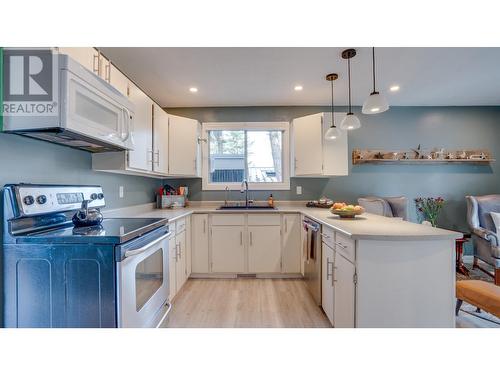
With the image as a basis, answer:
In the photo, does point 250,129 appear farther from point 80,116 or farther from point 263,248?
point 80,116

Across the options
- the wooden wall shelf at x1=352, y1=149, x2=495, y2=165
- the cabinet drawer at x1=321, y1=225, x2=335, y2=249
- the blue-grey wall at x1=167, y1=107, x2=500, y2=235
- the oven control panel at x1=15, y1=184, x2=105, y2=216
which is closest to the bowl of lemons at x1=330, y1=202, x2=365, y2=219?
the cabinet drawer at x1=321, y1=225, x2=335, y2=249

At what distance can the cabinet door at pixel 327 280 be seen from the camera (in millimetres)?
1782

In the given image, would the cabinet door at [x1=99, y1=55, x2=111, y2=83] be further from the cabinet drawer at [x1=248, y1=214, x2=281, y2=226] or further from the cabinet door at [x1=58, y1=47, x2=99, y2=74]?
the cabinet drawer at [x1=248, y1=214, x2=281, y2=226]

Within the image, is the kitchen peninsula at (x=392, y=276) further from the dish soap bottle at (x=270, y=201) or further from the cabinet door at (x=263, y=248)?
the dish soap bottle at (x=270, y=201)

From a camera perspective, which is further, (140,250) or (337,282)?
(337,282)

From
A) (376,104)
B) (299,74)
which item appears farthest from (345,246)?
(299,74)

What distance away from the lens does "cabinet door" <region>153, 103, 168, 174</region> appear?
7.72 ft

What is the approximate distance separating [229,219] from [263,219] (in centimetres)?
45

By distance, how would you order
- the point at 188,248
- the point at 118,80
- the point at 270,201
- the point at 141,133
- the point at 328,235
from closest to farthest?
the point at 118,80 < the point at 328,235 < the point at 141,133 < the point at 188,248 < the point at 270,201

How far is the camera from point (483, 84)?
2730mm

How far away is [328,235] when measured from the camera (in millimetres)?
1840

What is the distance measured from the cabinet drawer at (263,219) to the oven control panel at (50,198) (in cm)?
169

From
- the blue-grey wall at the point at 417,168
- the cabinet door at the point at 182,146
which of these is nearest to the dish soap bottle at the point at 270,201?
the blue-grey wall at the point at 417,168
